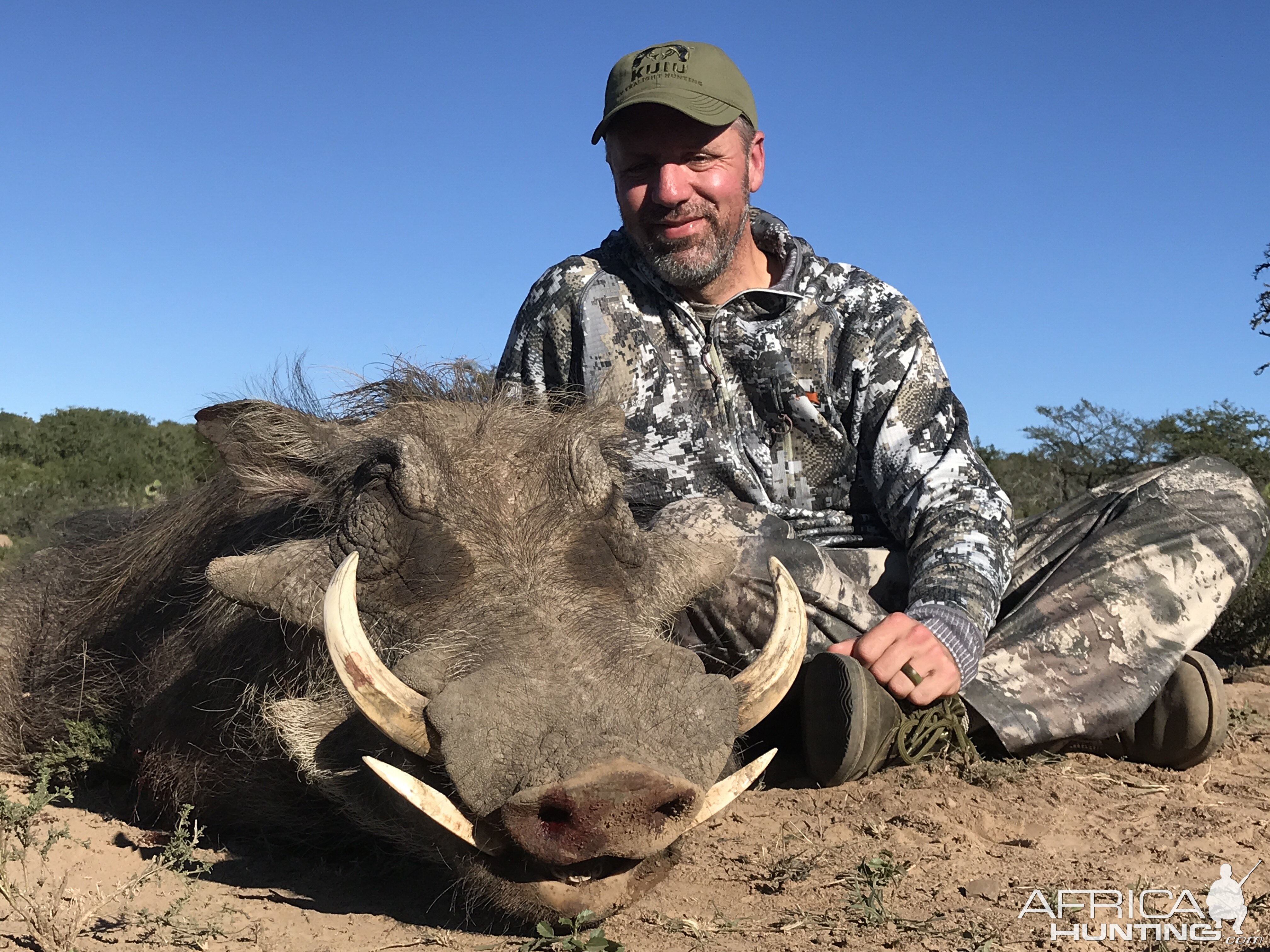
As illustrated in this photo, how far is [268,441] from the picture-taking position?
3.11 metres

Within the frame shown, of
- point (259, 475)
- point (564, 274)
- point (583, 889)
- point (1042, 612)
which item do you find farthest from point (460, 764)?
point (564, 274)

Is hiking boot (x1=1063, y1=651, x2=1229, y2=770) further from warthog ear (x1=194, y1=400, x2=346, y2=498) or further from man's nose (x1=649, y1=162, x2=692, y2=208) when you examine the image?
warthog ear (x1=194, y1=400, x2=346, y2=498)

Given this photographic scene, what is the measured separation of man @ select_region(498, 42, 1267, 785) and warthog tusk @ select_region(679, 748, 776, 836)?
955 millimetres

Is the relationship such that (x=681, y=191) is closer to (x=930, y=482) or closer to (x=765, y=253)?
(x=765, y=253)

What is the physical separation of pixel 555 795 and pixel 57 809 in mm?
2107

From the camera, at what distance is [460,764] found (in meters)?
1.87

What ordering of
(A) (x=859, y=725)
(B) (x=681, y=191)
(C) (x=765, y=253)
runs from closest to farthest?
(A) (x=859, y=725) → (B) (x=681, y=191) → (C) (x=765, y=253)

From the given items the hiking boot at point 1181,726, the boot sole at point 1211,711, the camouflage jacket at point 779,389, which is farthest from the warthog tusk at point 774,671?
the boot sole at point 1211,711

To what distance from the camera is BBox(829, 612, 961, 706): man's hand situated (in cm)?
300

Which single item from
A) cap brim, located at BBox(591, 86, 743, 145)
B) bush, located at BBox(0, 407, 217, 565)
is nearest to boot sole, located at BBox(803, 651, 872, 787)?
cap brim, located at BBox(591, 86, 743, 145)

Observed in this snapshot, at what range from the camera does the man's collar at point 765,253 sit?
4.02 metres

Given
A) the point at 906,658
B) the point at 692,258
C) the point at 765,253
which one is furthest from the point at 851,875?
the point at 765,253

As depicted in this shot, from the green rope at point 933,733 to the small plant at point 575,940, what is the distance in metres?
1.30

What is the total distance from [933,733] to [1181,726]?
2.61 feet
